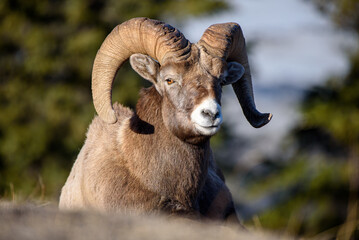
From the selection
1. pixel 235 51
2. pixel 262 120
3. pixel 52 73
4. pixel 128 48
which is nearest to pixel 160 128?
pixel 128 48

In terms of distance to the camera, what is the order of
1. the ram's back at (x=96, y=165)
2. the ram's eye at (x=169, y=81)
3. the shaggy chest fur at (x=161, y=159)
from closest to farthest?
the shaggy chest fur at (x=161, y=159), the ram's back at (x=96, y=165), the ram's eye at (x=169, y=81)

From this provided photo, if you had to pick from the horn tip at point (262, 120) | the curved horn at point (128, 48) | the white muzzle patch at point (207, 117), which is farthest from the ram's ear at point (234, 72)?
the white muzzle patch at point (207, 117)

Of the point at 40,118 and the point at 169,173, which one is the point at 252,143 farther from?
the point at 169,173

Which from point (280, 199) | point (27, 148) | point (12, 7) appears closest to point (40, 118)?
point (27, 148)

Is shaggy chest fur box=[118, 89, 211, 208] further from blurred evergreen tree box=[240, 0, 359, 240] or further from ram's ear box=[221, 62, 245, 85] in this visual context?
blurred evergreen tree box=[240, 0, 359, 240]

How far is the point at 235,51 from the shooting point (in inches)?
393

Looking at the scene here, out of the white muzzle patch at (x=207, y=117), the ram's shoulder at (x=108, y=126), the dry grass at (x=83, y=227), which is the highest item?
the white muzzle patch at (x=207, y=117)

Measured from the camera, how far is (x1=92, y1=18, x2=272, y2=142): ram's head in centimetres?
849

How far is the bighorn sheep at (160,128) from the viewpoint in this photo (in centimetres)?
853

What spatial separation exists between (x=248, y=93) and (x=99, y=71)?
2.51m

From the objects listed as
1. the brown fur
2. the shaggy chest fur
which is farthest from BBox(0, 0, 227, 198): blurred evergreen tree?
the shaggy chest fur

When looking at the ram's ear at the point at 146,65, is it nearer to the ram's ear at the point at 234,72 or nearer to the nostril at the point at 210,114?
the ram's ear at the point at 234,72

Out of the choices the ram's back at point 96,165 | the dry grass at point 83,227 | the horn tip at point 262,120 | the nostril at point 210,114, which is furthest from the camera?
the horn tip at point 262,120

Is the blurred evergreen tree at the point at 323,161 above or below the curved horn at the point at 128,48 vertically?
below
